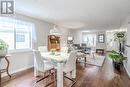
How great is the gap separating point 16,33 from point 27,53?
1.02m

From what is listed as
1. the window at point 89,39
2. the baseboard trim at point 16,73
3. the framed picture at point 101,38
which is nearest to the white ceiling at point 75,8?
the baseboard trim at point 16,73

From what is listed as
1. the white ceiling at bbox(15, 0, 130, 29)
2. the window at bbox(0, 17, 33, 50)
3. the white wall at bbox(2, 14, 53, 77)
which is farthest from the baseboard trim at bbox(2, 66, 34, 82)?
the white ceiling at bbox(15, 0, 130, 29)

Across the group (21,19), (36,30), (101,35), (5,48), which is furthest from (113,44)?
(5,48)

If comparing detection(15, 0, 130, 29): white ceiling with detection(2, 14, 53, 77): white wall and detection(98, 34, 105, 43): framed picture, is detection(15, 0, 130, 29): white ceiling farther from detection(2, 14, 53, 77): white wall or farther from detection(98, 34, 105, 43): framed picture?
detection(98, 34, 105, 43): framed picture

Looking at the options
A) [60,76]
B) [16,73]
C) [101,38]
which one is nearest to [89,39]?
[101,38]

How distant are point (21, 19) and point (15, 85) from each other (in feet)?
8.88

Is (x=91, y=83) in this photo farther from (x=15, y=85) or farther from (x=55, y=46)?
(x=55, y=46)

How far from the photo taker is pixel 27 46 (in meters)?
5.43

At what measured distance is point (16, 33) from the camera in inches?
188

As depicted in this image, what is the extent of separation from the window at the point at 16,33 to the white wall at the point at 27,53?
0.26 m

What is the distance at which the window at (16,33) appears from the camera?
167 inches

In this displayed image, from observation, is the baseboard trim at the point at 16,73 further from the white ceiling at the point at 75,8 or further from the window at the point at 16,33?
the white ceiling at the point at 75,8

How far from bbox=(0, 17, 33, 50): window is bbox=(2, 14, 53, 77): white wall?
0.85ft

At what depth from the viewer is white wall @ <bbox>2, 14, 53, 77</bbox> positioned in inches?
176
